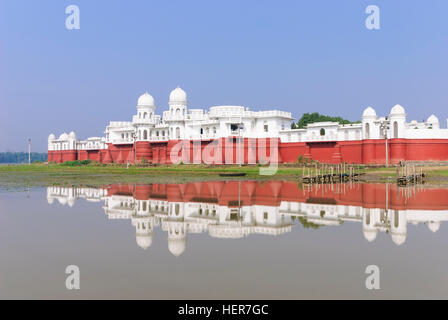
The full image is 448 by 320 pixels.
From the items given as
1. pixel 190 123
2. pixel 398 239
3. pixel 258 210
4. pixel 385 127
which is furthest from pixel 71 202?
pixel 190 123

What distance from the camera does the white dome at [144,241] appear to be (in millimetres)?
11611

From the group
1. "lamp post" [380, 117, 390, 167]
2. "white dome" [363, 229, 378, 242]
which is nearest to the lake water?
"white dome" [363, 229, 378, 242]

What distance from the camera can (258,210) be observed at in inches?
722

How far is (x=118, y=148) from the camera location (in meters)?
67.9

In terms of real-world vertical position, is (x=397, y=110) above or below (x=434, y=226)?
above

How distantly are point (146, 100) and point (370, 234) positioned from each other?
2176 inches

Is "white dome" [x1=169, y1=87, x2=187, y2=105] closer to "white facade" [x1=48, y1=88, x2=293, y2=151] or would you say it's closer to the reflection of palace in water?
"white facade" [x1=48, y1=88, x2=293, y2=151]

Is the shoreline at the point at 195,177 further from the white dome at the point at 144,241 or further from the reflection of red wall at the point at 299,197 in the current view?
the white dome at the point at 144,241

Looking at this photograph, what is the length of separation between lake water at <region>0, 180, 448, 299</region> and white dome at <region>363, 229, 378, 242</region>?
29 millimetres

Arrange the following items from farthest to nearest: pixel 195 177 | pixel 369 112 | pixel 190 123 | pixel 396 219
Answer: pixel 190 123, pixel 369 112, pixel 195 177, pixel 396 219

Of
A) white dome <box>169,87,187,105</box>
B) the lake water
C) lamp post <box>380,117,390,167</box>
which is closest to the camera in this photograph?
the lake water

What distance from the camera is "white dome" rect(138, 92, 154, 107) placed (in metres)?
64.2

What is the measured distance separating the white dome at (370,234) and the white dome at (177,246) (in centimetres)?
550

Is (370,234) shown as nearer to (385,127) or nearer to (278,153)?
(385,127)
